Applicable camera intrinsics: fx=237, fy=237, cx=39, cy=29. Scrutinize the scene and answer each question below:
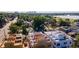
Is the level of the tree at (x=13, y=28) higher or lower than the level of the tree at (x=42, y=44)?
higher

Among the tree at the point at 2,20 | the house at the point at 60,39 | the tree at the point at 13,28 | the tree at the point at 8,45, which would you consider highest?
the tree at the point at 2,20

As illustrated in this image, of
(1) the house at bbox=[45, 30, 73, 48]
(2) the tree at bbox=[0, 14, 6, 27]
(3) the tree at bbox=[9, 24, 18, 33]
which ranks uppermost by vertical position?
(2) the tree at bbox=[0, 14, 6, 27]

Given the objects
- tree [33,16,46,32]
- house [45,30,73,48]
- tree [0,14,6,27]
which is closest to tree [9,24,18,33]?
tree [0,14,6,27]

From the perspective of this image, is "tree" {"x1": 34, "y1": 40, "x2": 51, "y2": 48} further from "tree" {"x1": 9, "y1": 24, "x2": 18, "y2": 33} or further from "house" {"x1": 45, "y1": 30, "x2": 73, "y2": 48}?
"tree" {"x1": 9, "y1": 24, "x2": 18, "y2": 33}

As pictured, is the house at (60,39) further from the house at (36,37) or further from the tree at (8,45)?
the tree at (8,45)

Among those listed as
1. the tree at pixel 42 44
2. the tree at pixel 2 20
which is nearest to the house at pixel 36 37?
the tree at pixel 42 44

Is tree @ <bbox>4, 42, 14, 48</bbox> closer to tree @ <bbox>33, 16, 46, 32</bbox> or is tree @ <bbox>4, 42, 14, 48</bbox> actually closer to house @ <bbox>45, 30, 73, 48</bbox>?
tree @ <bbox>33, 16, 46, 32</bbox>

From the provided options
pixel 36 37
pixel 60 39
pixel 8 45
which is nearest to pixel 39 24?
pixel 36 37

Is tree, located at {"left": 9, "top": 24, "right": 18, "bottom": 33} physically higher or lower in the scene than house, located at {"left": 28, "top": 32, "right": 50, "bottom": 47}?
higher
